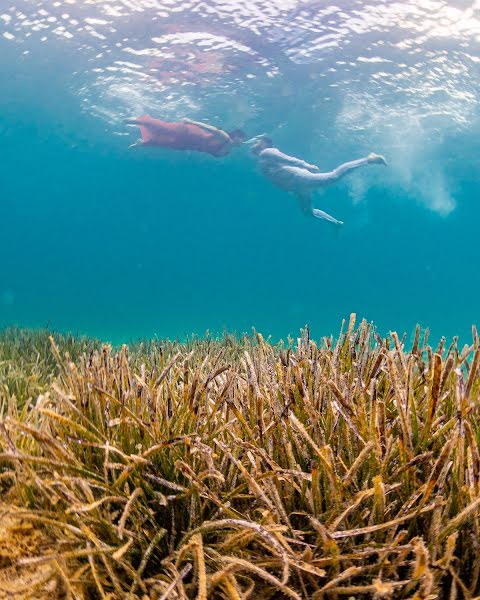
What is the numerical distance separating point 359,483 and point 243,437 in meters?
0.54

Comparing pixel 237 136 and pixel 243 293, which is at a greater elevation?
pixel 237 136

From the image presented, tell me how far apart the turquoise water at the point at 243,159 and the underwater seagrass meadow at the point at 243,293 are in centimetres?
25

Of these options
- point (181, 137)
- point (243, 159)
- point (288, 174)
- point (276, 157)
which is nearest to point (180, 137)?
point (181, 137)

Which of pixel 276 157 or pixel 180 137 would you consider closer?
pixel 276 157

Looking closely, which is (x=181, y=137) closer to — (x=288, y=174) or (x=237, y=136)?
(x=237, y=136)

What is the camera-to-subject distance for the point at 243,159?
43.1 m

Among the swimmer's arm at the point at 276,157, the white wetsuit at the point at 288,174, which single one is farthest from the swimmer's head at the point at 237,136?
the swimmer's arm at the point at 276,157

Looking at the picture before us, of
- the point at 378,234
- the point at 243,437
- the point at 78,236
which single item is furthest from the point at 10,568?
the point at 78,236

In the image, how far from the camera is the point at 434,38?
22844 millimetres

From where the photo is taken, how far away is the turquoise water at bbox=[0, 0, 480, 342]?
914 inches

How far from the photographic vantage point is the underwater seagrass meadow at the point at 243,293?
147cm

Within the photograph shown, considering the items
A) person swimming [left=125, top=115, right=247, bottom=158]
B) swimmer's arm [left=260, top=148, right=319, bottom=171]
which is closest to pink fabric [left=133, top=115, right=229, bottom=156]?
person swimming [left=125, top=115, right=247, bottom=158]

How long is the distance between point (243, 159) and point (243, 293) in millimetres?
52652

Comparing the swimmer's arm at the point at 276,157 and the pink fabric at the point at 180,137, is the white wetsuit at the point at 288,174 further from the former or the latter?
the pink fabric at the point at 180,137
